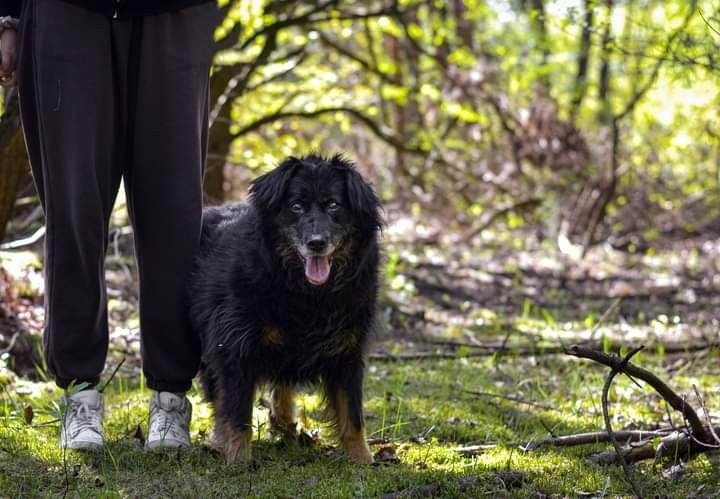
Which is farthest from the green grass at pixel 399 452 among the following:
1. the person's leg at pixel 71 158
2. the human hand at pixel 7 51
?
the human hand at pixel 7 51

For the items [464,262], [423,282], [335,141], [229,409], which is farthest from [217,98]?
[335,141]

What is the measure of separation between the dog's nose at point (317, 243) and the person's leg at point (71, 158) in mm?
863

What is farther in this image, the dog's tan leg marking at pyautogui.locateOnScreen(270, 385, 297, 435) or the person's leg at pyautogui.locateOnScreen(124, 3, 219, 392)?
the dog's tan leg marking at pyautogui.locateOnScreen(270, 385, 297, 435)

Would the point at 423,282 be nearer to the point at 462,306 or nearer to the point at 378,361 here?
the point at 462,306

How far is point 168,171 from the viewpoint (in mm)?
3678

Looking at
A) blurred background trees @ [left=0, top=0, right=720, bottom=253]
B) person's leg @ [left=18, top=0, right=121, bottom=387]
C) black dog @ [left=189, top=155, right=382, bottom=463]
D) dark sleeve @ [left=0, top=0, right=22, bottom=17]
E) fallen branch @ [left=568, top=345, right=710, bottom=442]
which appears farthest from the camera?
blurred background trees @ [left=0, top=0, right=720, bottom=253]

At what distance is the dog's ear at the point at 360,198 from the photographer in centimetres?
368

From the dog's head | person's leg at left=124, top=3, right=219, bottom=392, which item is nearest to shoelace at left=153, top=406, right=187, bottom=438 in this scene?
person's leg at left=124, top=3, right=219, bottom=392

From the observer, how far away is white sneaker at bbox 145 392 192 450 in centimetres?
371

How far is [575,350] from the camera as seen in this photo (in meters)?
2.84

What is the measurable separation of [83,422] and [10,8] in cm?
171

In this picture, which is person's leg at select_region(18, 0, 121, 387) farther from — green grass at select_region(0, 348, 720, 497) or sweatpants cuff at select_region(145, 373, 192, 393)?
green grass at select_region(0, 348, 720, 497)

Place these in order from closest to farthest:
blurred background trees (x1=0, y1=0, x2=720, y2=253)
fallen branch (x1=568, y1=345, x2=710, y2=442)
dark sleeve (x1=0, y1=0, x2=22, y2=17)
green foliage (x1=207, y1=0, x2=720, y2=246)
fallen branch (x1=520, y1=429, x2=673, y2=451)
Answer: fallen branch (x1=568, y1=345, x2=710, y2=442) → dark sleeve (x1=0, y1=0, x2=22, y2=17) → fallen branch (x1=520, y1=429, x2=673, y2=451) → blurred background trees (x1=0, y1=0, x2=720, y2=253) → green foliage (x1=207, y1=0, x2=720, y2=246)

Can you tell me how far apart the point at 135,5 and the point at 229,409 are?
1677mm
